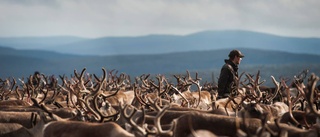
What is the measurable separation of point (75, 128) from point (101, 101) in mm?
2857

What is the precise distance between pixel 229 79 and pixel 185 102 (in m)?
0.92

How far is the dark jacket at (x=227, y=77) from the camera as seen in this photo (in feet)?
44.2

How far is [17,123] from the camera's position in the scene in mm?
9984

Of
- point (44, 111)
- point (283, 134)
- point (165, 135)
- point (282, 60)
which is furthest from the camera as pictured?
point (282, 60)

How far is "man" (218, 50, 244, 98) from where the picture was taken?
44.2 ft

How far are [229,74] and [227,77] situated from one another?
0.06m

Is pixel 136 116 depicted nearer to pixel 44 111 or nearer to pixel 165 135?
pixel 44 111

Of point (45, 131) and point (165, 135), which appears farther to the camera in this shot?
point (45, 131)

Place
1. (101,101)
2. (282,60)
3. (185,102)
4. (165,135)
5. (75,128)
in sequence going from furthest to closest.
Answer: (282,60) → (185,102) → (101,101) → (75,128) → (165,135)

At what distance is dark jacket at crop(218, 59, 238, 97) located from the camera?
13.5 metres

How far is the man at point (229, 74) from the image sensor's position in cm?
1348

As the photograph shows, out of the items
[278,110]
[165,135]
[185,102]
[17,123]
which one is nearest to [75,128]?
[165,135]

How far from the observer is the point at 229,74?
13.5 meters

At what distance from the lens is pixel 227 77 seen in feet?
44.3
